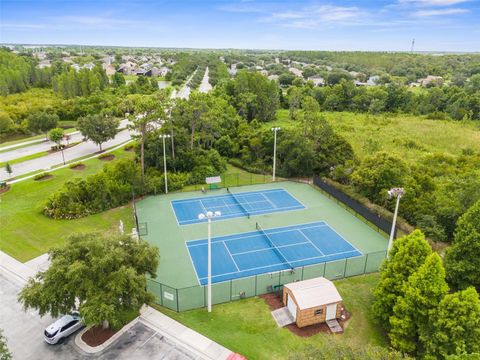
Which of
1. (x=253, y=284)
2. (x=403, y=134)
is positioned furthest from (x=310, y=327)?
(x=403, y=134)

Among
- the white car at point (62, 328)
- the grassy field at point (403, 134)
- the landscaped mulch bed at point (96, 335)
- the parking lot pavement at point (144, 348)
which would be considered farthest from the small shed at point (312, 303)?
the grassy field at point (403, 134)

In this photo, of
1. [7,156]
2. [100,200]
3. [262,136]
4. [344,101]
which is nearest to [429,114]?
[344,101]

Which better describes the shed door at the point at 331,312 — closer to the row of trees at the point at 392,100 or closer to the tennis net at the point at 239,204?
the tennis net at the point at 239,204

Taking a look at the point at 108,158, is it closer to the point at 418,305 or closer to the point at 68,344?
the point at 68,344

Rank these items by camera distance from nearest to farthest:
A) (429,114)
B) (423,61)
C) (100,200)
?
(100,200) < (429,114) < (423,61)

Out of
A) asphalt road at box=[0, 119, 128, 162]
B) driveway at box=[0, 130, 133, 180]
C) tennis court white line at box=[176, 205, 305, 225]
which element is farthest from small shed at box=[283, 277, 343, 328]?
asphalt road at box=[0, 119, 128, 162]

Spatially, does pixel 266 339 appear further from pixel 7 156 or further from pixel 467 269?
pixel 7 156

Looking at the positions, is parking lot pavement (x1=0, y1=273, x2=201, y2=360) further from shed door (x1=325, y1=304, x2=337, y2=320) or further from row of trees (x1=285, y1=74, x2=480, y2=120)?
row of trees (x1=285, y1=74, x2=480, y2=120)
